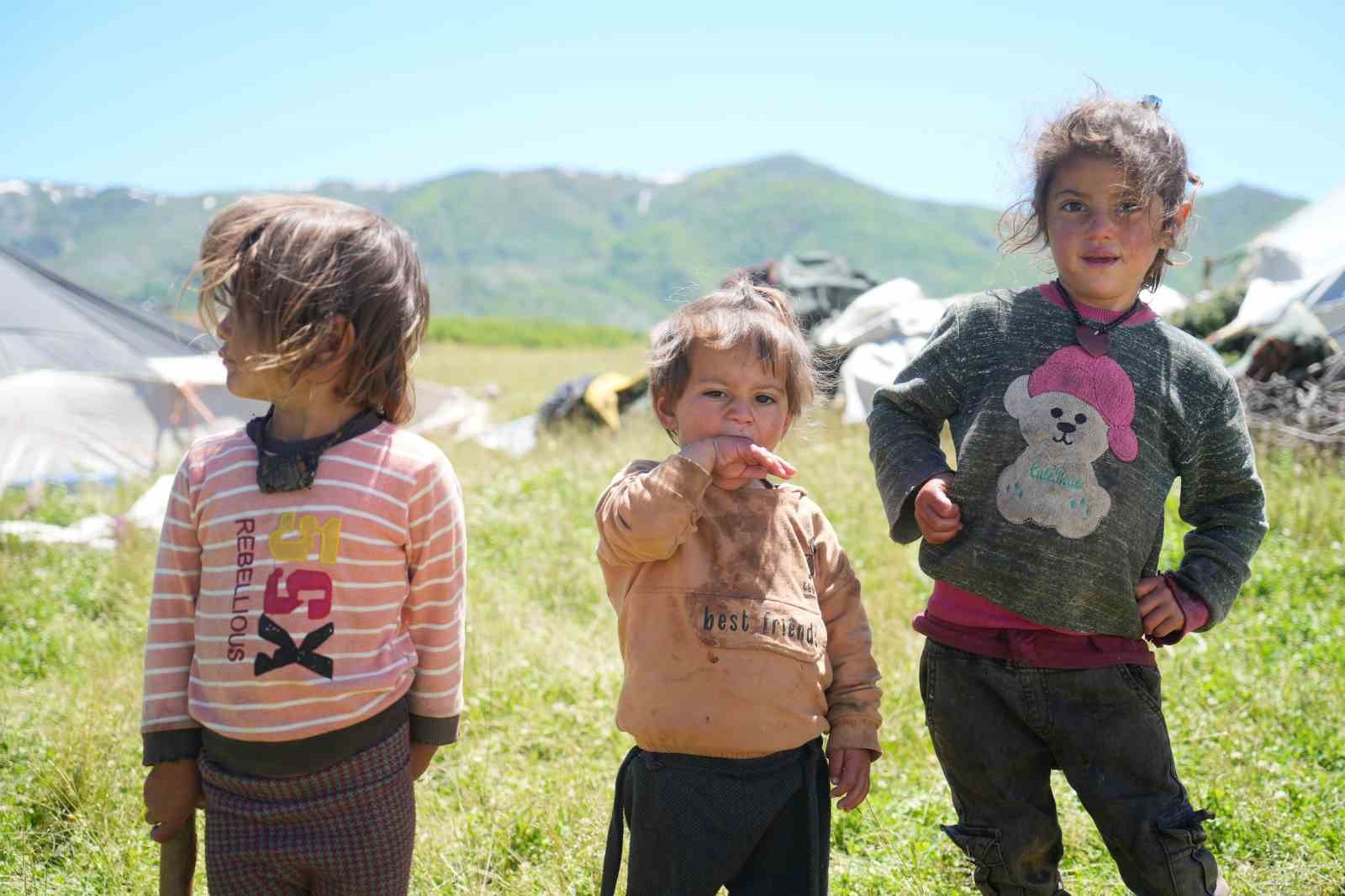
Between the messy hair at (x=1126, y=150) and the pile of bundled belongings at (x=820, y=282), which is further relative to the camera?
the pile of bundled belongings at (x=820, y=282)

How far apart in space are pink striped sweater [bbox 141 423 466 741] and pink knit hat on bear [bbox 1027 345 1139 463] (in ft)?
3.88

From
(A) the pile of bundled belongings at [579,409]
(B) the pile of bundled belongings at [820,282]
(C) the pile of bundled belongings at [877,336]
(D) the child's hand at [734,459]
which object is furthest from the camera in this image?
(B) the pile of bundled belongings at [820,282]

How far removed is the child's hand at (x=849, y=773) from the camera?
1930mm

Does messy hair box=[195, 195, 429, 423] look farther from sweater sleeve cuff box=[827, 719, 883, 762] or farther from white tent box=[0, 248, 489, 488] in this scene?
white tent box=[0, 248, 489, 488]

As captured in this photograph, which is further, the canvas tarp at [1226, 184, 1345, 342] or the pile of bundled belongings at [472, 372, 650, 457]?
A: the pile of bundled belongings at [472, 372, 650, 457]

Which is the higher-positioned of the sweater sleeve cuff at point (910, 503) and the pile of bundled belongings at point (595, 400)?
the pile of bundled belongings at point (595, 400)

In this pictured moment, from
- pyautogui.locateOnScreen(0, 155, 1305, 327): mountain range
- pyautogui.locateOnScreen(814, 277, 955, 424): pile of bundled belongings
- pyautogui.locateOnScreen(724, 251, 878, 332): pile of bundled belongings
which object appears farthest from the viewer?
pyautogui.locateOnScreen(0, 155, 1305, 327): mountain range

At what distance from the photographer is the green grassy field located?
2.57 m

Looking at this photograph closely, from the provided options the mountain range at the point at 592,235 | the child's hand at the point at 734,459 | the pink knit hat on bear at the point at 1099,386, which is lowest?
the child's hand at the point at 734,459

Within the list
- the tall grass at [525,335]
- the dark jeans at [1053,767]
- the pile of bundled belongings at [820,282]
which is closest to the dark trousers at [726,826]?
the dark jeans at [1053,767]

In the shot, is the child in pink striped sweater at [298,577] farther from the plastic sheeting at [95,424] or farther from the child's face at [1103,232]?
the plastic sheeting at [95,424]

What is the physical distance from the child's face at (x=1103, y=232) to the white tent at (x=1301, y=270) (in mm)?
6475

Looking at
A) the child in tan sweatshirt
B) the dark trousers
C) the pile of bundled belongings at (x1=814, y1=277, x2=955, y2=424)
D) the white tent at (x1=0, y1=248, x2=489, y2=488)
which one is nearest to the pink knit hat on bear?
the child in tan sweatshirt

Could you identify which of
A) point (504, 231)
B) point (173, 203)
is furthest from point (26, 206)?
point (504, 231)
